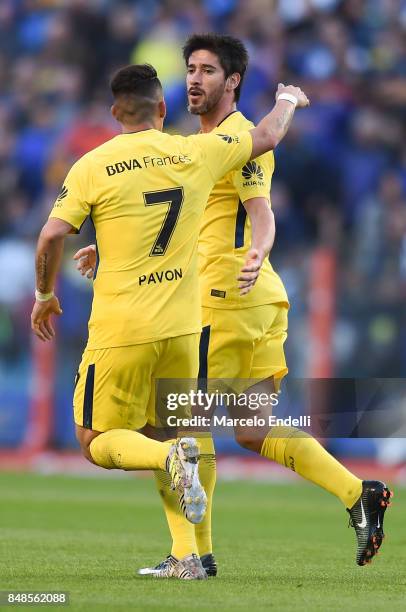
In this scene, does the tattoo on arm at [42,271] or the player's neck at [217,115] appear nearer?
the tattoo on arm at [42,271]

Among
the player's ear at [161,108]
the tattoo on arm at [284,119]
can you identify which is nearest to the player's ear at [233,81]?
the tattoo on arm at [284,119]

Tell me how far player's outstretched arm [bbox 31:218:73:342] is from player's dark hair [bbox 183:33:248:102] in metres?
1.34

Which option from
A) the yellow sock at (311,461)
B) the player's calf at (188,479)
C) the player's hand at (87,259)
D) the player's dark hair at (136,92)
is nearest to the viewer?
the player's calf at (188,479)

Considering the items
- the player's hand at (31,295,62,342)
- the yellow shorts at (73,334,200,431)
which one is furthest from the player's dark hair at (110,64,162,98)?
the yellow shorts at (73,334,200,431)

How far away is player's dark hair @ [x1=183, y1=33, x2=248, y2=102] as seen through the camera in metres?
6.11

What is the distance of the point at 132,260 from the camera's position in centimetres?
535

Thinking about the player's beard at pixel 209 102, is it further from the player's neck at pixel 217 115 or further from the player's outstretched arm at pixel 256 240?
the player's outstretched arm at pixel 256 240

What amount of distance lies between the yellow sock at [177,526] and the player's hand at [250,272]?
895mm

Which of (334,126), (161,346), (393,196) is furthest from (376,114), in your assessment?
(161,346)

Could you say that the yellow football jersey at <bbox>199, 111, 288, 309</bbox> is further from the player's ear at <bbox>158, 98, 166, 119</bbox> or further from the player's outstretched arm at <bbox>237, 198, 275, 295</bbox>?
the player's ear at <bbox>158, 98, 166, 119</bbox>

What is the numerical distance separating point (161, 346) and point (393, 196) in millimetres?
8427

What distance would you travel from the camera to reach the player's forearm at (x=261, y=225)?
5.61 metres

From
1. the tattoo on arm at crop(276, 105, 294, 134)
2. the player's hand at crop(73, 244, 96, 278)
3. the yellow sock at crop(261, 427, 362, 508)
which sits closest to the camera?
the yellow sock at crop(261, 427, 362, 508)

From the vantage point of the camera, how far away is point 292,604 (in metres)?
4.74
